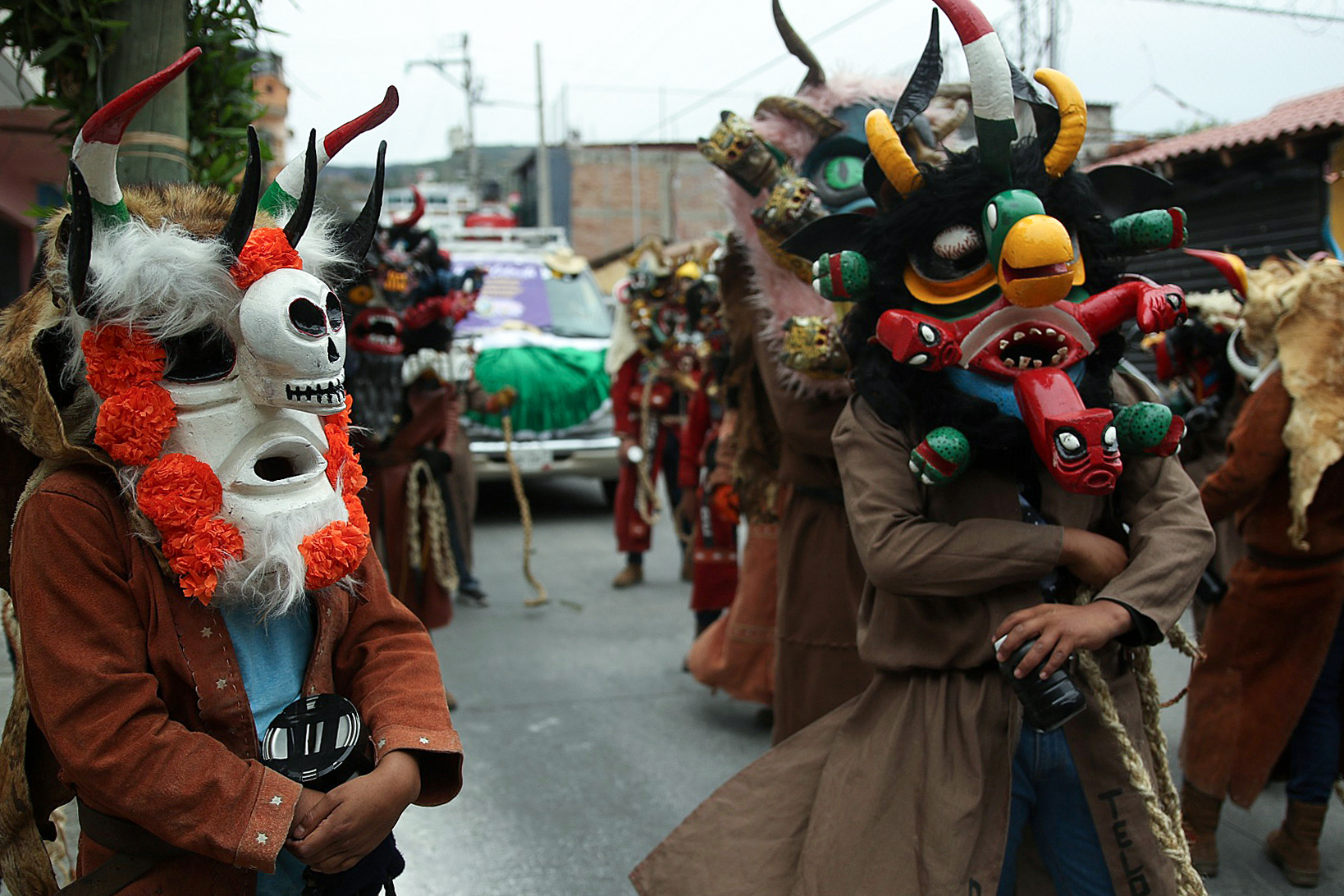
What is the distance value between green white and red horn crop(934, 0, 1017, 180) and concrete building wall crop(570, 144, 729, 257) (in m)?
26.4

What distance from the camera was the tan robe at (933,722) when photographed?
74.7 inches

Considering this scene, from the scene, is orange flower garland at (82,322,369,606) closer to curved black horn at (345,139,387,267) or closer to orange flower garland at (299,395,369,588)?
orange flower garland at (299,395,369,588)

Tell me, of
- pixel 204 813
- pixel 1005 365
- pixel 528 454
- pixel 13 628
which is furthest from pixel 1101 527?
pixel 528 454

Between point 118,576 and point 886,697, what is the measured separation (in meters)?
1.42

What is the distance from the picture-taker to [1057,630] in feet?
5.87

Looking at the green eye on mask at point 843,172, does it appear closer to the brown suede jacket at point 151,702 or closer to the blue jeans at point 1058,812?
the blue jeans at point 1058,812

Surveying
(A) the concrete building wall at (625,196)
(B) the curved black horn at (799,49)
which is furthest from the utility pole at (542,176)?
(B) the curved black horn at (799,49)

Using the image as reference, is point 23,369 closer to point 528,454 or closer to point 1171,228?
point 1171,228

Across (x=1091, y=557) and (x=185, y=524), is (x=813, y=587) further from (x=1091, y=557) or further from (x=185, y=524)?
(x=185, y=524)

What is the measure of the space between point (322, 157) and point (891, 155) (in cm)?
107

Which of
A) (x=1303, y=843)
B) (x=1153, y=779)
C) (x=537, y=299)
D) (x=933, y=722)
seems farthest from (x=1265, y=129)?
(x=933, y=722)

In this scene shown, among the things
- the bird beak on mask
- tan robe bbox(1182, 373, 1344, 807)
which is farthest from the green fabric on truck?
the bird beak on mask

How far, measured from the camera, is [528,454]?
8773 millimetres

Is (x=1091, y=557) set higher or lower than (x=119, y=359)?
lower
